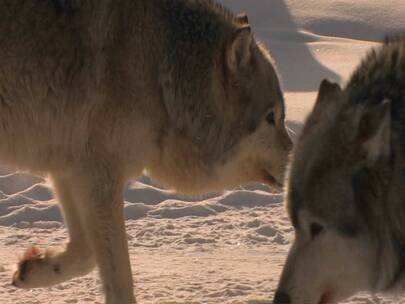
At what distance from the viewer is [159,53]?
6.75 metres

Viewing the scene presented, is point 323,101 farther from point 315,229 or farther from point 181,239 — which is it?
point 181,239

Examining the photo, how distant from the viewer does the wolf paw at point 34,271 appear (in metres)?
6.84

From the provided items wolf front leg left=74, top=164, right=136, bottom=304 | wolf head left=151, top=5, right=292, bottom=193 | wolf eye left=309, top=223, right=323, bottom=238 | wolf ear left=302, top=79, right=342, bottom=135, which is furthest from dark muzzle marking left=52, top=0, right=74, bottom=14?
wolf eye left=309, top=223, right=323, bottom=238

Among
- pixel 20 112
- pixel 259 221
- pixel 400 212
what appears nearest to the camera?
pixel 400 212

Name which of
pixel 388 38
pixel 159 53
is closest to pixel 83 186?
pixel 159 53

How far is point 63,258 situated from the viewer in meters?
6.93

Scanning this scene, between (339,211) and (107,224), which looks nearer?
(339,211)

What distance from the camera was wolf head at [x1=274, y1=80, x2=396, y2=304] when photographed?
4.97 m

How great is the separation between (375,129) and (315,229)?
0.56 meters

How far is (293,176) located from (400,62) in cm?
69

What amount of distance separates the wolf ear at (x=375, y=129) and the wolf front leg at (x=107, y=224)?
200 cm

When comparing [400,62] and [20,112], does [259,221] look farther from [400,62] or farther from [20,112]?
[400,62]

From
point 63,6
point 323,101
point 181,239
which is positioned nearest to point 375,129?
point 323,101

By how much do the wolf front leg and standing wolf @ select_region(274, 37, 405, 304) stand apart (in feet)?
5.13
